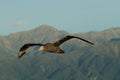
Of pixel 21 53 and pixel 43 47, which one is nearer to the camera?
pixel 43 47

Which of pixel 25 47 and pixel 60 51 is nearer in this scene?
pixel 60 51

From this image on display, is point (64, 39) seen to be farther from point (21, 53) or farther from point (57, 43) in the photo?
point (21, 53)

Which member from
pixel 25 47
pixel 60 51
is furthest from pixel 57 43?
pixel 25 47

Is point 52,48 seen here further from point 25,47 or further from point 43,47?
point 25,47

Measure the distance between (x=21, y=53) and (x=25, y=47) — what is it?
0.49 metres

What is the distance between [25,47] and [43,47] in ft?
4.05

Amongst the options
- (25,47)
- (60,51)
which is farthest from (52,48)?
(25,47)

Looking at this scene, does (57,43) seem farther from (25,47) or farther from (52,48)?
A: (25,47)

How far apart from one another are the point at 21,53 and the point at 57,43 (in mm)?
2035

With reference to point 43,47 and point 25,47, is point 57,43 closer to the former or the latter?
point 43,47

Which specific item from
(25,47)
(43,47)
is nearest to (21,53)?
(25,47)

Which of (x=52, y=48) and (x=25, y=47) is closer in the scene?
(x=52, y=48)

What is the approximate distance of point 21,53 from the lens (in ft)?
51.7

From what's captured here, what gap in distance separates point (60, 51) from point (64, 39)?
0.81 metres
